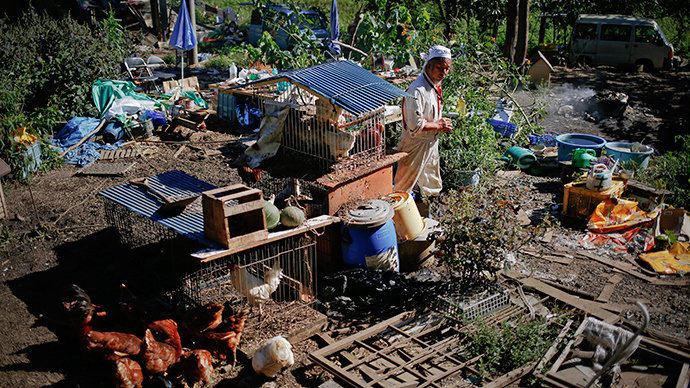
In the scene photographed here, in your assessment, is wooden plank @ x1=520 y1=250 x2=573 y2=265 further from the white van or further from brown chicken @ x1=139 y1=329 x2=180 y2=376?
the white van

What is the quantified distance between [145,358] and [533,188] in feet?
21.4

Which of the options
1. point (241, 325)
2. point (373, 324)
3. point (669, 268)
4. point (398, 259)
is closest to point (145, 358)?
point (241, 325)

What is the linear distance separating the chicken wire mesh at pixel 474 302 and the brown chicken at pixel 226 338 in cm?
197

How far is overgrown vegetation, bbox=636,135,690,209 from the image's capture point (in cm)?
761

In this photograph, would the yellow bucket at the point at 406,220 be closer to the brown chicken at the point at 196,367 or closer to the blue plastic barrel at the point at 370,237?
the blue plastic barrel at the point at 370,237

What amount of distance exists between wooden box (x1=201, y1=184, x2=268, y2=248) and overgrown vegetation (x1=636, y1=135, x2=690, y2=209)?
5.95 metres

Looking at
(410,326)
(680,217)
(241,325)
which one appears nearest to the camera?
(241,325)

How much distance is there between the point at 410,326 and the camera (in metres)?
5.07

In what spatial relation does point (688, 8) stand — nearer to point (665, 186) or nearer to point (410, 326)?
point (665, 186)

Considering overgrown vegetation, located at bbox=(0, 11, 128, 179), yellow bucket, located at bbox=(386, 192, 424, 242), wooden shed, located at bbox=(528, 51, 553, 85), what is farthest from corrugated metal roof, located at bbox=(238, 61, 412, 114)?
wooden shed, located at bbox=(528, 51, 553, 85)

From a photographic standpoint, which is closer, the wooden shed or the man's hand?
the man's hand

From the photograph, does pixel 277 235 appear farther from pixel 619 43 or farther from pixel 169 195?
pixel 619 43

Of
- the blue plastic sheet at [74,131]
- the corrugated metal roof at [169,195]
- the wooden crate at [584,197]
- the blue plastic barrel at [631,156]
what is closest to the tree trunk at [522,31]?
the blue plastic barrel at [631,156]

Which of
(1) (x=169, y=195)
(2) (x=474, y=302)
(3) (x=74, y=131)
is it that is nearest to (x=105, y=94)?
(3) (x=74, y=131)
